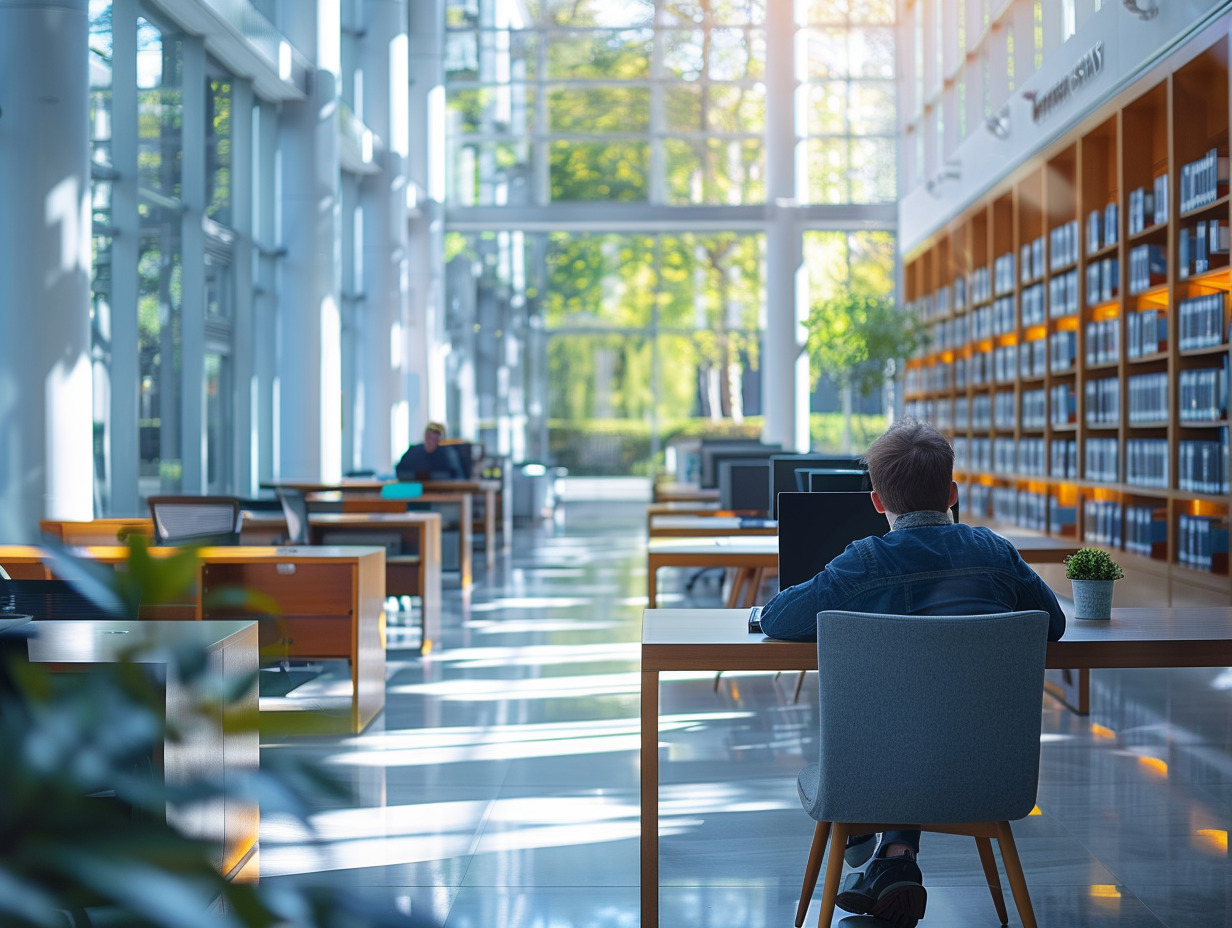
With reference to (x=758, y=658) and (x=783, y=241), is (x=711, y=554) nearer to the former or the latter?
(x=758, y=658)

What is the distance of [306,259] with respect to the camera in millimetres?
10539

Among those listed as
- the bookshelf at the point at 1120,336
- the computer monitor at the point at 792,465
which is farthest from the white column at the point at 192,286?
the bookshelf at the point at 1120,336

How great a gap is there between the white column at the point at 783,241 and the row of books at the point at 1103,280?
8.56m

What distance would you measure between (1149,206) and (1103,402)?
1.38 metres

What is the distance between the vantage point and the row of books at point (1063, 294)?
8.27m

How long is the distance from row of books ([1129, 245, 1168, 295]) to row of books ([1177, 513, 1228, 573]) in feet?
4.39

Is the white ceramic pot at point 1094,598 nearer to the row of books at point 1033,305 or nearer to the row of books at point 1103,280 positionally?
the row of books at point 1103,280

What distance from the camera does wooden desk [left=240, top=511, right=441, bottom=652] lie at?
660cm

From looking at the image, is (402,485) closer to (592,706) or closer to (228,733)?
(592,706)

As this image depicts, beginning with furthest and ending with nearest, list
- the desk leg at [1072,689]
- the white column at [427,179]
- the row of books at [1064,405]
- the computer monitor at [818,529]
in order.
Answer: the white column at [427,179], the row of books at [1064,405], the desk leg at [1072,689], the computer monitor at [818,529]

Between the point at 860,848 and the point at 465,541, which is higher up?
the point at 465,541

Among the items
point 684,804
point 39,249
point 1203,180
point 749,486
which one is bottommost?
point 684,804

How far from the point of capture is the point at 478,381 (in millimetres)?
17531

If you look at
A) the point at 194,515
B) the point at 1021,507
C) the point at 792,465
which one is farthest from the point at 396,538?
the point at 1021,507
